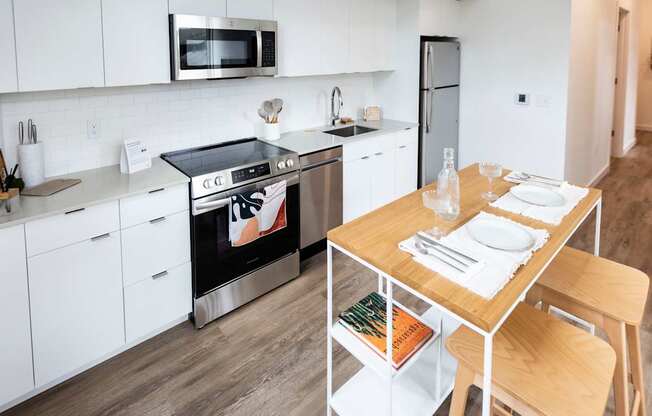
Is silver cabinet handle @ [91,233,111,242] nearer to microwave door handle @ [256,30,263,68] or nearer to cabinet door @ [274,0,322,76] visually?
microwave door handle @ [256,30,263,68]

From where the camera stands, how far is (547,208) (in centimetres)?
196

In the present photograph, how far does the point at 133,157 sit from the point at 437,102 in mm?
3038

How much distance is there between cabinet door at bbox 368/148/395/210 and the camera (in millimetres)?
3974

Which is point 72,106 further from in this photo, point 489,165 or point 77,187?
point 489,165

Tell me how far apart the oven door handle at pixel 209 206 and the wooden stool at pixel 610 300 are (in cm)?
173

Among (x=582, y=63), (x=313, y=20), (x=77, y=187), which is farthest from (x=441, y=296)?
(x=582, y=63)

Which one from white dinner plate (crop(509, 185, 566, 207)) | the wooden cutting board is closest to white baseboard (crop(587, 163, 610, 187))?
→ white dinner plate (crop(509, 185, 566, 207))

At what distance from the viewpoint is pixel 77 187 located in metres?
2.39

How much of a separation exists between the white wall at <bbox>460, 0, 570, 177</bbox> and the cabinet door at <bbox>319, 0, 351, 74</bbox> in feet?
5.16

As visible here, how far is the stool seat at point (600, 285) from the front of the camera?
1.71 metres

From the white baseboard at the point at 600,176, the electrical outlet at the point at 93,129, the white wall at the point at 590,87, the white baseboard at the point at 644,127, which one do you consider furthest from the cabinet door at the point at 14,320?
the white baseboard at the point at 644,127

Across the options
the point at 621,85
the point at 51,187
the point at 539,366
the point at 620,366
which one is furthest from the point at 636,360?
the point at 621,85

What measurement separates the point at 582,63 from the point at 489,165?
314cm

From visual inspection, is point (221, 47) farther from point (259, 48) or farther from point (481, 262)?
point (481, 262)
